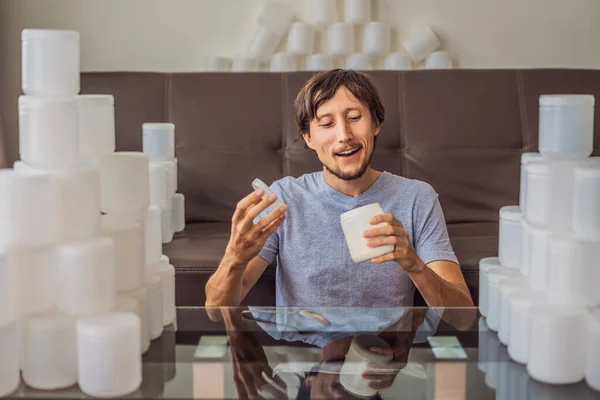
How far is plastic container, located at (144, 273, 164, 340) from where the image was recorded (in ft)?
3.75

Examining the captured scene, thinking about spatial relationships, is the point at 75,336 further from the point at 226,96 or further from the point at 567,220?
the point at 226,96

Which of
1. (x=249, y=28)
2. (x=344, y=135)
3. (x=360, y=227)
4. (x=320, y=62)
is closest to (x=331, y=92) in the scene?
(x=344, y=135)

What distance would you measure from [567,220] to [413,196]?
730 millimetres

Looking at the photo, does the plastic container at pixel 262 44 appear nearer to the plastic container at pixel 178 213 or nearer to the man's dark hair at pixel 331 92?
the plastic container at pixel 178 213

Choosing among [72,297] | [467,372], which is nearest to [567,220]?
[467,372]

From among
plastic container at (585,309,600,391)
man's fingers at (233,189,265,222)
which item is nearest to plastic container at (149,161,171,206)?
man's fingers at (233,189,265,222)

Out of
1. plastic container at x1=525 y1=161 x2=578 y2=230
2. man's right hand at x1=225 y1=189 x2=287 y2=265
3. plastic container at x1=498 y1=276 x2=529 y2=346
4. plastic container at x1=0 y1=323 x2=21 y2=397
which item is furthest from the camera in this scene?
man's right hand at x1=225 y1=189 x2=287 y2=265

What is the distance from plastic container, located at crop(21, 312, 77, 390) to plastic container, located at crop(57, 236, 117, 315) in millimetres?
22

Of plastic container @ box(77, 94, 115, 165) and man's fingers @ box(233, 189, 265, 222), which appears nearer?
plastic container @ box(77, 94, 115, 165)

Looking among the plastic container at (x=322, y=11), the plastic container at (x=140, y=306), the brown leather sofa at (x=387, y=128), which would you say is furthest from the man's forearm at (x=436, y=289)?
the plastic container at (x=322, y=11)

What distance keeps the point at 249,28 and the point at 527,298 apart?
249 cm

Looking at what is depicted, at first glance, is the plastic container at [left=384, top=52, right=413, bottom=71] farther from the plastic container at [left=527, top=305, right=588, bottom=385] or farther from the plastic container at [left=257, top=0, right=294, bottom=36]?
the plastic container at [left=527, top=305, right=588, bottom=385]

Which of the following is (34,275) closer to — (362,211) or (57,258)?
(57,258)

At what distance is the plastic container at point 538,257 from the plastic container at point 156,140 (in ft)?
4.82
